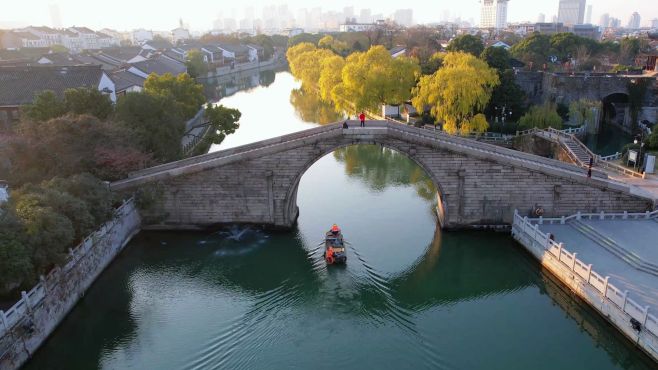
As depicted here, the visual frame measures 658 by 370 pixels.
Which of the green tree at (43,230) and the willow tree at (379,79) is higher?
the willow tree at (379,79)

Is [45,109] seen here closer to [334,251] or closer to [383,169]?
[334,251]

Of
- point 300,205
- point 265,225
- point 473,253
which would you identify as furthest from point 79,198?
point 473,253

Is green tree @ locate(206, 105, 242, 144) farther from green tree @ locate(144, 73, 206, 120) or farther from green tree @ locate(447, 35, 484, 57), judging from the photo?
green tree @ locate(447, 35, 484, 57)

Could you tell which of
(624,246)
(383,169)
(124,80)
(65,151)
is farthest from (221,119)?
(624,246)

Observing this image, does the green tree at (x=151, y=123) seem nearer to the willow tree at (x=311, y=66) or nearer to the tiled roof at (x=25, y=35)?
the willow tree at (x=311, y=66)

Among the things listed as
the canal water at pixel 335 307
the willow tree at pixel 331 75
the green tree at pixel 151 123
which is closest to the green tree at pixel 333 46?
the willow tree at pixel 331 75

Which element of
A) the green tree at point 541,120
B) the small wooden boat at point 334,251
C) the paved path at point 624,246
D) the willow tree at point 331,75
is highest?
the willow tree at point 331,75
